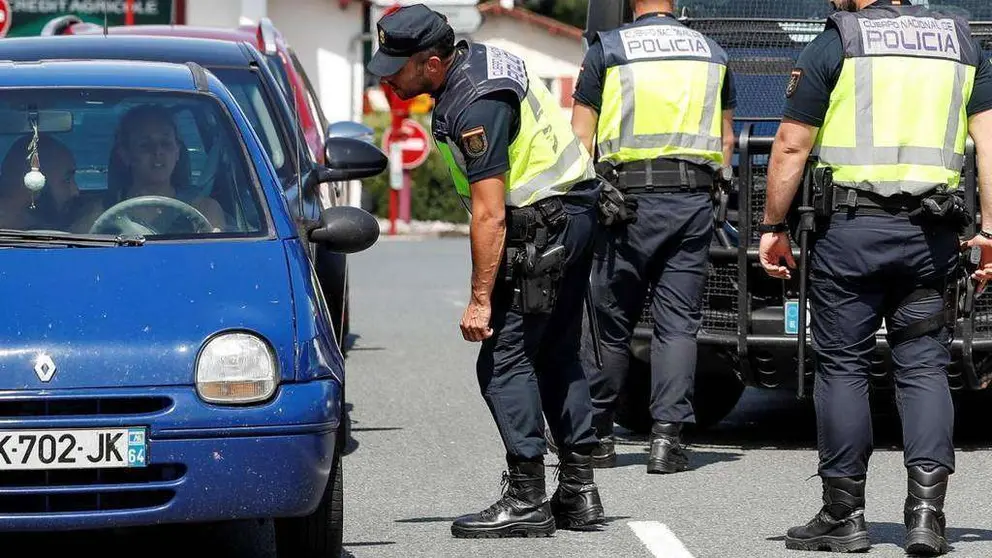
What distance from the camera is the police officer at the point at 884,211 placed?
609 cm

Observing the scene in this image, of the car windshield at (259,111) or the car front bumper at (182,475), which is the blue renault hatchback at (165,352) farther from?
the car windshield at (259,111)

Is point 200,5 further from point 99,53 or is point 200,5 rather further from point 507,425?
point 507,425

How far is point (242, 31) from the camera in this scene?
37.4ft

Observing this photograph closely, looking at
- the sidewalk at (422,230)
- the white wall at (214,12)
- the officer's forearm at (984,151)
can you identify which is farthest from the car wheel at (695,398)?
the white wall at (214,12)

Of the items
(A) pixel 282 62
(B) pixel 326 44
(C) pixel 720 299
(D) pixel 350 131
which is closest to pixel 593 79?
(C) pixel 720 299

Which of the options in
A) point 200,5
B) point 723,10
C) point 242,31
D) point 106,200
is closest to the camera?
point 106,200

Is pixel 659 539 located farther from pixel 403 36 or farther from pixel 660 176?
pixel 660 176

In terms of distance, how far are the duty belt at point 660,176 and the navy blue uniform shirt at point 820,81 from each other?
171 centimetres

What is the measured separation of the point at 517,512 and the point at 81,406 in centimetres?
172

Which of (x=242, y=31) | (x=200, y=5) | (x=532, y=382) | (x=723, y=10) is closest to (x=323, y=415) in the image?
(x=532, y=382)

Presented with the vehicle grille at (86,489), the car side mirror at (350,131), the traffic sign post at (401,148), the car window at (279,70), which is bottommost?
the traffic sign post at (401,148)

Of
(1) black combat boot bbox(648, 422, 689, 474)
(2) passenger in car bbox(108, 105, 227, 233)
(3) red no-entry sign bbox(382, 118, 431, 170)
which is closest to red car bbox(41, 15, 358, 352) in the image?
(1) black combat boot bbox(648, 422, 689, 474)

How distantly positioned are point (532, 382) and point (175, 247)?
49.6 inches

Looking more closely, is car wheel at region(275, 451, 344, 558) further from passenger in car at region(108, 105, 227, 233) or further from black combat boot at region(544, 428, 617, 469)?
black combat boot at region(544, 428, 617, 469)
